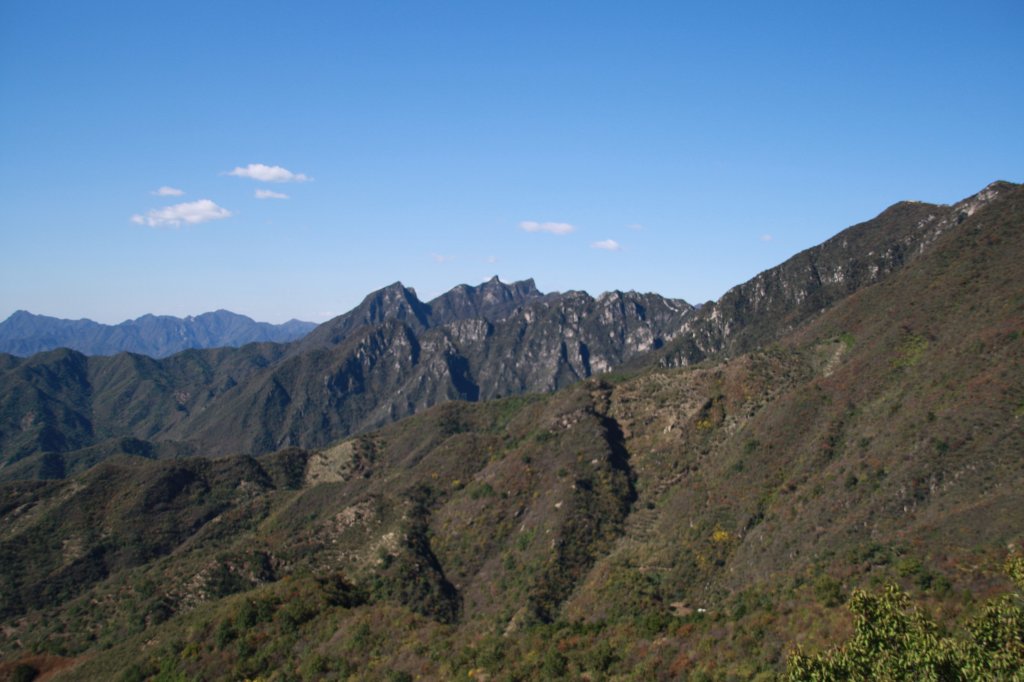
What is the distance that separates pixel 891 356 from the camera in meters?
115

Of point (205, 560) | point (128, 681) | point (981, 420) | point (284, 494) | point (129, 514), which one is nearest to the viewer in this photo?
point (128, 681)

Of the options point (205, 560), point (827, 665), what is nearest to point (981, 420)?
point (827, 665)

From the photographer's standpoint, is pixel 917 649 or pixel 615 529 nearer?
pixel 917 649

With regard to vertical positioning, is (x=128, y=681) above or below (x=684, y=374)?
below

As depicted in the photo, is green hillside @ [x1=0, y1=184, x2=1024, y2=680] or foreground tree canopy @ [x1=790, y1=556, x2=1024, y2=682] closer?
foreground tree canopy @ [x1=790, y1=556, x2=1024, y2=682]

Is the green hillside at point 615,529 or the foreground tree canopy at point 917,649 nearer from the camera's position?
the foreground tree canopy at point 917,649

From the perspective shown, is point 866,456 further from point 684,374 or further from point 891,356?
point 684,374

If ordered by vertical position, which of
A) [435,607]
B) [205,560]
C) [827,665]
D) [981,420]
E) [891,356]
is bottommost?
[435,607]

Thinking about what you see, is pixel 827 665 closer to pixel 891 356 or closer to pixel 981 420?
pixel 981 420

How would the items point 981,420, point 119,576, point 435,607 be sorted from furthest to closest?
point 119,576
point 435,607
point 981,420

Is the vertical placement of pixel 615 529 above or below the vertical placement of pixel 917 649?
below

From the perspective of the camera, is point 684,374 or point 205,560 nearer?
point 205,560

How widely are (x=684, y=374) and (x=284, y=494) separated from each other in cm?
10925

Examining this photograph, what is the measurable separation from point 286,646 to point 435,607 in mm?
38453
